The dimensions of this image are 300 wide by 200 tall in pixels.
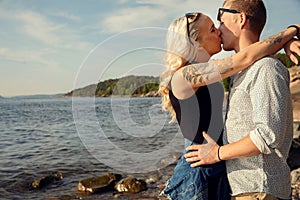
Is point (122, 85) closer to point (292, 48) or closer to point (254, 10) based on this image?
point (254, 10)

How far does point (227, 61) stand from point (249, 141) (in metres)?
0.59

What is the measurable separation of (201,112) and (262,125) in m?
0.46

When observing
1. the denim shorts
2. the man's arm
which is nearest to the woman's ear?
the man's arm

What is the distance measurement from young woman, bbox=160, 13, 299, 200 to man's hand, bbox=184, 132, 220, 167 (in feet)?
0.17

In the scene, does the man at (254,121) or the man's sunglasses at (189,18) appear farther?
the man's sunglasses at (189,18)

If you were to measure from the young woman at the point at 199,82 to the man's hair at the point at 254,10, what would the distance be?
0.44 ft

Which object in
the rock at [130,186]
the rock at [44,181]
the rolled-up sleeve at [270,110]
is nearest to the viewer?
the rolled-up sleeve at [270,110]

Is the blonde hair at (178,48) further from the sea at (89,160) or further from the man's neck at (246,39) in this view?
the sea at (89,160)

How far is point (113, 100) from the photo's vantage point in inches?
152

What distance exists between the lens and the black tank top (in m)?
2.62

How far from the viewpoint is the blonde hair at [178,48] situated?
2.68 meters

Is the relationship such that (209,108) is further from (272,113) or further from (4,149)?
(4,149)

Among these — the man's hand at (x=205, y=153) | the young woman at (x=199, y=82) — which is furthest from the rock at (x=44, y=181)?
the man's hand at (x=205, y=153)

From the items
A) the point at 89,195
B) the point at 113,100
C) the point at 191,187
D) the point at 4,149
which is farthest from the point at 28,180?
the point at 191,187
